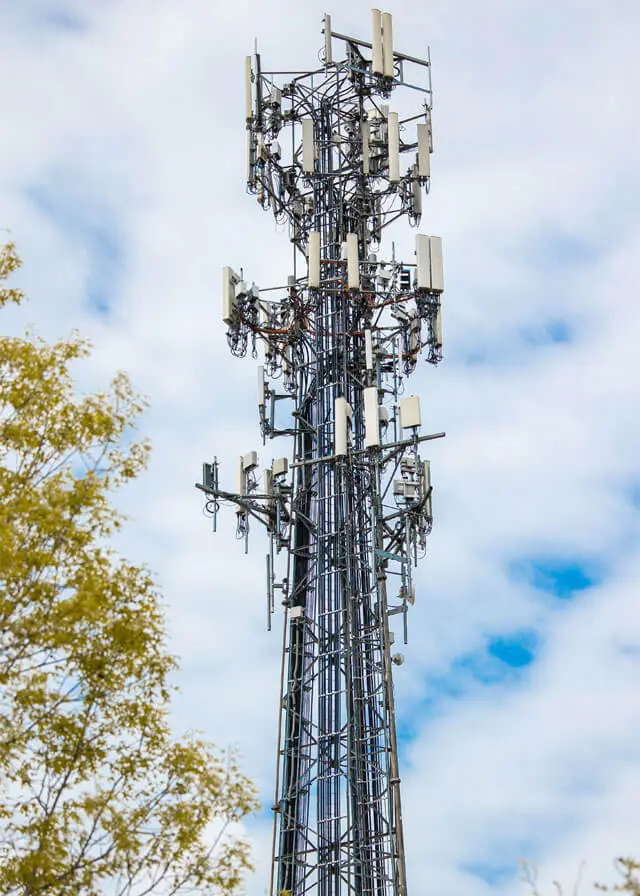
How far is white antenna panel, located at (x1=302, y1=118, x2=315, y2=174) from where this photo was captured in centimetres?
2936

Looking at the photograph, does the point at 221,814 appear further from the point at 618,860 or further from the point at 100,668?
the point at 618,860

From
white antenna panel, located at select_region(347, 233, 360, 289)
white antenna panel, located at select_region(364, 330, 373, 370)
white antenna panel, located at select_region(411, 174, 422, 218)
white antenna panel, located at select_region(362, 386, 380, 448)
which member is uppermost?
white antenna panel, located at select_region(411, 174, 422, 218)

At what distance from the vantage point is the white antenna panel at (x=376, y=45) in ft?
96.7

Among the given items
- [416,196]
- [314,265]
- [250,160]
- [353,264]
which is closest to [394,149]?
[416,196]

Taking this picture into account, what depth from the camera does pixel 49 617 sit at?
15758mm

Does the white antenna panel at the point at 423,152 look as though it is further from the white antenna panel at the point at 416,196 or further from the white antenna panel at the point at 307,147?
the white antenna panel at the point at 307,147

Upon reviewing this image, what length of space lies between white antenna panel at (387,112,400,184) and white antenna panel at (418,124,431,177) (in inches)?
35.9

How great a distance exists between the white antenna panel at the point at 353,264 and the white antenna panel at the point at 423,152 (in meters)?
2.39

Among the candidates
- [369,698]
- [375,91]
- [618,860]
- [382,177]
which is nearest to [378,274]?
[382,177]

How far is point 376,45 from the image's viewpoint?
29.5 meters

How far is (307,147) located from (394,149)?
1.81m

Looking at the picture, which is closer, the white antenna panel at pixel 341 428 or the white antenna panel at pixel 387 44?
the white antenna panel at pixel 341 428

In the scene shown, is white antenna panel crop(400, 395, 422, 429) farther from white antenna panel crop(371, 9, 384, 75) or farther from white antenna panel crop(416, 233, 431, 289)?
white antenna panel crop(371, 9, 384, 75)

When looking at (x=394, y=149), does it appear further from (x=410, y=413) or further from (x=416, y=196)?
(x=410, y=413)
